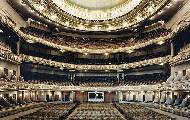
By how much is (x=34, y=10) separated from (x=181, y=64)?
938 inches

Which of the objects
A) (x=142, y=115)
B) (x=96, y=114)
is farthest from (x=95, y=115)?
(x=142, y=115)

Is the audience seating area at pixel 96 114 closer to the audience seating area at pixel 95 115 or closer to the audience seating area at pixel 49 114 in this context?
the audience seating area at pixel 95 115

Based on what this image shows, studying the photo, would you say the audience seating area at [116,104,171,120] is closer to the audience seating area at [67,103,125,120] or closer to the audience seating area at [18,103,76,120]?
the audience seating area at [67,103,125,120]

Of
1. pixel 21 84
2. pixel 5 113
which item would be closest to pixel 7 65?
pixel 21 84

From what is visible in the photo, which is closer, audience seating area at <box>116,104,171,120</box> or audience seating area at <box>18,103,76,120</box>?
audience seating area at <box>18,103,76,120</box>

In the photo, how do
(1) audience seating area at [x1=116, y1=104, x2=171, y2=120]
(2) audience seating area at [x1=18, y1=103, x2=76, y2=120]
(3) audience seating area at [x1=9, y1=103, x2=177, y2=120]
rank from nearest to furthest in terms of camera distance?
(2) audience seating area at [x1=18, y1=103, x2=76, y2=120], (1) audience seating area at [x1=116, y1=104, x2=171, y2=120], (3) audience seating area at [x1=9, y1=103, x2=177, y2=120]

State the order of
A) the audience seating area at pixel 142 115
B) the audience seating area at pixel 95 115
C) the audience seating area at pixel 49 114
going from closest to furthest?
A: the audience seating area at pixel 49 114, the audience seating area at pixel 142 115, the audience seating area at pixel 95 115

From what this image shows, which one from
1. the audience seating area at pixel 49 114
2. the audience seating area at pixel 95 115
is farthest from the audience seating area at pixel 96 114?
the audience seating area at pixel 49 114

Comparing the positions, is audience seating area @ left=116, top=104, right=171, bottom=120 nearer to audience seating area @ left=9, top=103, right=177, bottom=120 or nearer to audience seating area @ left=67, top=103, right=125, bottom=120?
audience seating area @ left=9, top=103, right=177, bottom=120

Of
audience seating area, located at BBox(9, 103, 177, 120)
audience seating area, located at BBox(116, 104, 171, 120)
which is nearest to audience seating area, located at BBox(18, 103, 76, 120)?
audience seating area, located at BBox(9, 103, 177, 120)

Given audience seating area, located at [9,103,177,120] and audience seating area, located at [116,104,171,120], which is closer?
audience seating area, located at [116,104,171,120]

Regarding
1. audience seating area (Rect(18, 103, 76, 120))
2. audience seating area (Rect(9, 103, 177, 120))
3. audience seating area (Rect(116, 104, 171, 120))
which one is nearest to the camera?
audience seating area (Rect(18, 103, 76, 120))

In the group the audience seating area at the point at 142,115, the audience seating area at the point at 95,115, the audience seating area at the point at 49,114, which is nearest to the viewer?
the audience seating area at the point at 49,114

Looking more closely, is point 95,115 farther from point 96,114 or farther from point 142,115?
point 142,115
